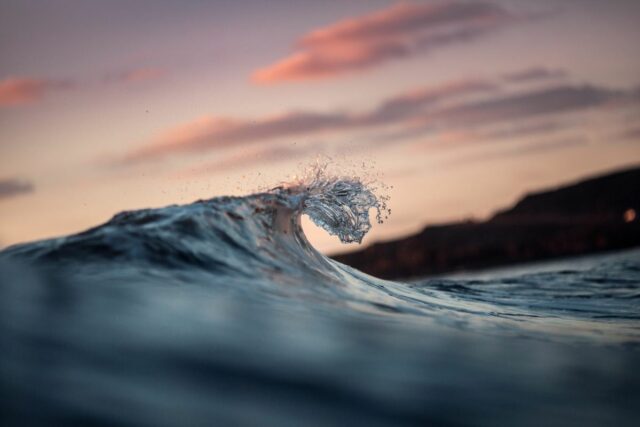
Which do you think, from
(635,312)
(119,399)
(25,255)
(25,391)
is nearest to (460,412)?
Result: (119,399)

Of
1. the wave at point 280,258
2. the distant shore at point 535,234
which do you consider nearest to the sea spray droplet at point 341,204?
the wave at point 280,258

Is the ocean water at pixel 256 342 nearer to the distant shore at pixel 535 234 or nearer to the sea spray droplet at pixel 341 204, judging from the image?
the sea spray droplet at pixel 341 204

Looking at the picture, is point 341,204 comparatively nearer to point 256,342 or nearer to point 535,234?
point 256,342

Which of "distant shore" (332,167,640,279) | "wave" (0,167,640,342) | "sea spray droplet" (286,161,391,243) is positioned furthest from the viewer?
"distant shore" (332,167,640,279)

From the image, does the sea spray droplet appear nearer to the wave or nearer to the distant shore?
the wave

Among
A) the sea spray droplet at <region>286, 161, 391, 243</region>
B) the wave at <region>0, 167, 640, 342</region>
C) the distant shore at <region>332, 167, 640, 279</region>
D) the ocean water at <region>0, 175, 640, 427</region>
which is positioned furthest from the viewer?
the distant shore at <region>332, 167, 640, 279</region>

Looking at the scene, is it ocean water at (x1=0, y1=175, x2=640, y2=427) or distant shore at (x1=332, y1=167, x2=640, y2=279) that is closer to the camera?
ocean water at (x1=0, y1=175, x2=640, y2=427)

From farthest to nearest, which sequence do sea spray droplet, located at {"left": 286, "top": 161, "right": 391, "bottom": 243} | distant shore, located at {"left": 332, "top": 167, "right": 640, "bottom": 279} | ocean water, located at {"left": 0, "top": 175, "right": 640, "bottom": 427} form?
1. distant shore, located at {"left": 332, "top": 167, "right": 640, "bottom": 279}
2. sea spray droplet, located at {"left": 286, "top": 161, "right": 391, "bottom": 243}
3. ocean water, located at {"left": 0, "top": 175, "right": 640, "bottom": 427}

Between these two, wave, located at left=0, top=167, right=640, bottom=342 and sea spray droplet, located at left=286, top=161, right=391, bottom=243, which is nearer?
wave, located at left=0, top=167, right=640, bottom=342

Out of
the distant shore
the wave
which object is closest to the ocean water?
the wave

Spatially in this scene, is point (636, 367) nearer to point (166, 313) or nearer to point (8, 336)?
point (166, 313)
